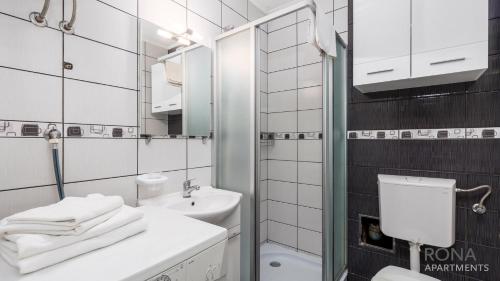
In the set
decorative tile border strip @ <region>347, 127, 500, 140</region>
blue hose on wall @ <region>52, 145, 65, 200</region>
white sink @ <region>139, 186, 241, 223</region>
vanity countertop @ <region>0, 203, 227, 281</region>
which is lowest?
white sink @ <region>139, 186, 241, 223</region>

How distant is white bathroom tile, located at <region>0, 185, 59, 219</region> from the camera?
0.95 meters

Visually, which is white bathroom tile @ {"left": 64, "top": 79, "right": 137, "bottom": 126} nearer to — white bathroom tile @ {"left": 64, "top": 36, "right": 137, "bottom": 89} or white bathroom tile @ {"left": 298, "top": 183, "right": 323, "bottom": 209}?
white bathroom tile @ {"left": 64, "top": 36, "right": 137, "bottom": 89}

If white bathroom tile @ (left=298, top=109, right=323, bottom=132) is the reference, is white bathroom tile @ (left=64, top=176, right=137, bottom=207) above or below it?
below

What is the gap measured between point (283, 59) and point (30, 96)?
2.00m

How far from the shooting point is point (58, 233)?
71 cm

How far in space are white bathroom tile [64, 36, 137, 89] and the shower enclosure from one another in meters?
0.64

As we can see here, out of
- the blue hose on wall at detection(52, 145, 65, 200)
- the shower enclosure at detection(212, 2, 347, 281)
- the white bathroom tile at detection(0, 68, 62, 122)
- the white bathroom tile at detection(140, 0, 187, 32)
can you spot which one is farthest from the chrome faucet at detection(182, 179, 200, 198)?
the white bathroom tile at detection(140, 0, 187, 32)

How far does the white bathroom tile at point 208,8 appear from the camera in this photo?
5.73 ft

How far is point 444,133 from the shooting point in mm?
1567

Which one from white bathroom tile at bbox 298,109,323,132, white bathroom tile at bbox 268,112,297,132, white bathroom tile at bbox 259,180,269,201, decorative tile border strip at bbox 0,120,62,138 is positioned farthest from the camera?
white bathroom tile at bbox 259,180,269,201

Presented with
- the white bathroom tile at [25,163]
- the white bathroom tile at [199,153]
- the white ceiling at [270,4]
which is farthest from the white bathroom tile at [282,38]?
the white bathroom tile at [25,163]

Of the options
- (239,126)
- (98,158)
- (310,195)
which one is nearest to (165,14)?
(239,126)

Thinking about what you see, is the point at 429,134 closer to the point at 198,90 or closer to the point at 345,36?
the point at 345,36

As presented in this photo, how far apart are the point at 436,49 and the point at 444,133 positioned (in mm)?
556
